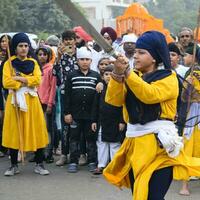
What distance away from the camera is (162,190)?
3.96m

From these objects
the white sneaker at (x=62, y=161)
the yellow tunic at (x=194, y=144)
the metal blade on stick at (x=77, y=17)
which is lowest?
the white sneaker at (x=62, y=161)

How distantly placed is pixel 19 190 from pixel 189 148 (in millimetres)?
1985

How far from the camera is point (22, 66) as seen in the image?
6.76 metres

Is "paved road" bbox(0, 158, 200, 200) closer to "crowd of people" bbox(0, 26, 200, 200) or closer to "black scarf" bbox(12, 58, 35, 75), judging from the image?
"crowd of people" bbox(0, 26, 200, 200)

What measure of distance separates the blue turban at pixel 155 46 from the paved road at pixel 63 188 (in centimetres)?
231

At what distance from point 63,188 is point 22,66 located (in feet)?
5.28

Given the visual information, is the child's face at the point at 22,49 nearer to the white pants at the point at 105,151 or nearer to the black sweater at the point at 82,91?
the black sweater at the point at 82,91

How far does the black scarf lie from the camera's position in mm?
6754

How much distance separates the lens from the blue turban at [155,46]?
12.9 feet

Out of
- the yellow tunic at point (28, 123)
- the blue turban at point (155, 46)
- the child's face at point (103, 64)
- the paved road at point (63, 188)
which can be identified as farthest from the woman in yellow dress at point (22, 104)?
the blue turban at point (155, 46)

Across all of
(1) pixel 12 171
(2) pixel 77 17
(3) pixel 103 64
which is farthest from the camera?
(3) pixel 103 64

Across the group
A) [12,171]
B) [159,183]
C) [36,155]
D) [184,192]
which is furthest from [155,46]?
[12,171]

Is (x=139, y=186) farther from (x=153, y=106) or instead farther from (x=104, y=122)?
(x=104, y=122)

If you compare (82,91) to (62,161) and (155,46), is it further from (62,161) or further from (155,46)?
(155,46)
